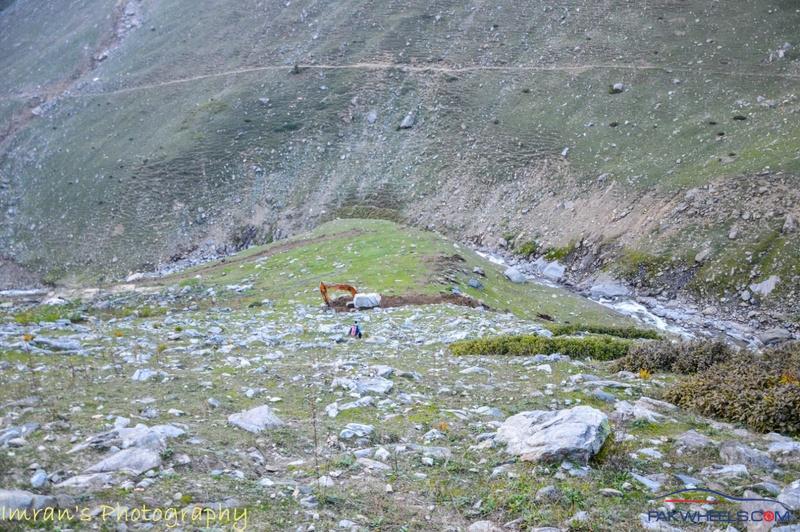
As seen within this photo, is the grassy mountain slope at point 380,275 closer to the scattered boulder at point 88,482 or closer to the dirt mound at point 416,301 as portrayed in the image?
the dirt mound at point 416,301

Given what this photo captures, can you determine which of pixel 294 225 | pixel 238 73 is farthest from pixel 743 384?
pixel 238 73

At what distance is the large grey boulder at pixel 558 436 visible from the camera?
387 inches

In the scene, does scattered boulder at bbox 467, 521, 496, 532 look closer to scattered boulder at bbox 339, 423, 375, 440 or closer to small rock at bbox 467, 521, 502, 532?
small rock at bbox 467, 521, 502, 532

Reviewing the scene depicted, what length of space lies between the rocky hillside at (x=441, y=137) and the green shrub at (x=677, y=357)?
23302mm

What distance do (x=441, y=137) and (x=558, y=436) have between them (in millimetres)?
62153

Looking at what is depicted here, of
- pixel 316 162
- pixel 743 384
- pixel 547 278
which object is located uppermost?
pixel 743 384

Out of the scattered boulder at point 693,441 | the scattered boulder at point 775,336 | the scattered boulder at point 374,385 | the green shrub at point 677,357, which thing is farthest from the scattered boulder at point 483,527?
the scattered boulder at point 775,336

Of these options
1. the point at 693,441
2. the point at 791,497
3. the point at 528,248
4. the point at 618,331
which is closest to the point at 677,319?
the point at 618,331

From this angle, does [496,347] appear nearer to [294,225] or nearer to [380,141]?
[294,225]

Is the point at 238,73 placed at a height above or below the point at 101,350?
above

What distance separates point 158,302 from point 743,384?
2963cm

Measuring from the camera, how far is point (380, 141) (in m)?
72.6

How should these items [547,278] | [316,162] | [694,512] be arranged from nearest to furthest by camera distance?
[694,512], [547,278], [316,162]

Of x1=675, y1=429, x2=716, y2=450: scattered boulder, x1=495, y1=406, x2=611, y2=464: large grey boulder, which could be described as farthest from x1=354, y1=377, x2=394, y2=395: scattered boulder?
x1=675, y1=429, x2=716, y2=450: scattered boulder
